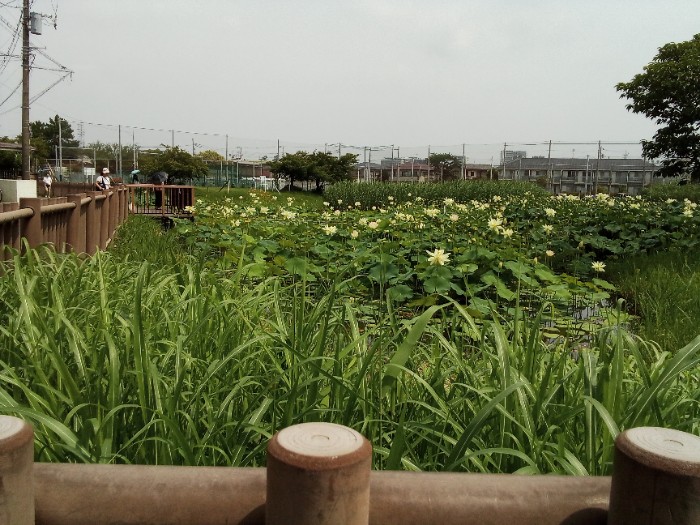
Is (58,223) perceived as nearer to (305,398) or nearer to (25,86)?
(305,398)

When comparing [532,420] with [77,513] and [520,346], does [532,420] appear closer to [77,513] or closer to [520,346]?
[520,346]

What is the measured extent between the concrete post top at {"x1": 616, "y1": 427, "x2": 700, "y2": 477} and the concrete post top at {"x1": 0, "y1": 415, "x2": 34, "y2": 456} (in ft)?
2.40

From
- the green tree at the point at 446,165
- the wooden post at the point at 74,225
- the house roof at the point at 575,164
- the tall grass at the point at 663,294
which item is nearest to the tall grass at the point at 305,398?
the tall grass at the point at 663,294

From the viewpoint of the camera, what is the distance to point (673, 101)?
2419cm

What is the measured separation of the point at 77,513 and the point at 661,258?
22.4ft

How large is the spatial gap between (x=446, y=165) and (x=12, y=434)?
33236 millimetres

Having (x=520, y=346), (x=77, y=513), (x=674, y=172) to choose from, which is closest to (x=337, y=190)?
(x=674, y=172)

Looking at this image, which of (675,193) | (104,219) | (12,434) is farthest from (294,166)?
(12,434)

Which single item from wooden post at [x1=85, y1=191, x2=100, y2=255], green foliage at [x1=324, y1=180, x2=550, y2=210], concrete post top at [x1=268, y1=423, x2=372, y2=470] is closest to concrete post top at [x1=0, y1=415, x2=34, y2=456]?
concrete post top at [x1=268, y1=423, x2=372, y2=470]

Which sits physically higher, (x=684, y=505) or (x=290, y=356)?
(x=684, y=505)

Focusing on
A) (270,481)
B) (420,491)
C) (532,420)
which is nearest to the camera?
(270,481)

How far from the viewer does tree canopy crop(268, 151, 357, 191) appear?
99.7ft

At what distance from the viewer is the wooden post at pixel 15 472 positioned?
2.54 ft

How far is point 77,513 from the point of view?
2.88 feet
